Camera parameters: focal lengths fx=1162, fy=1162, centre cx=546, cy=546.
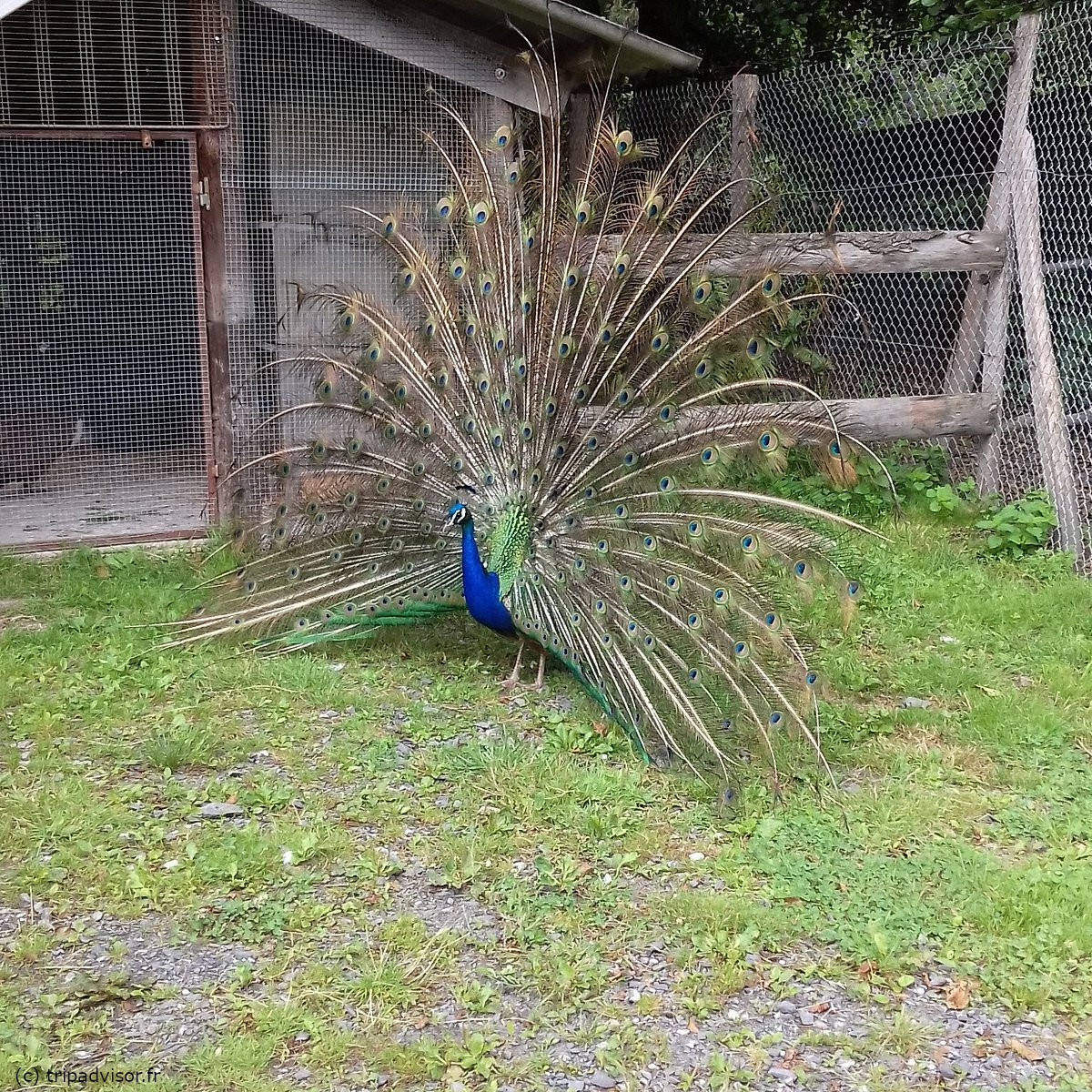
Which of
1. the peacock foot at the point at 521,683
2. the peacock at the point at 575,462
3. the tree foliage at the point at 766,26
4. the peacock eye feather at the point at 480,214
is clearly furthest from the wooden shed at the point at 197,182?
the tree foliage at the point at 766,26

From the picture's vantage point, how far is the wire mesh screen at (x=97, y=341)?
22.7ft

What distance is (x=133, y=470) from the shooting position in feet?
26.4

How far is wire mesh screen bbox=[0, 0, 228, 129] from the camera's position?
6.14 metres

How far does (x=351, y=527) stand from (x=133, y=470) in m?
3.34

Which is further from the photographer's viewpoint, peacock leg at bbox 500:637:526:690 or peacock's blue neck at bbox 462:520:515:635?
peacock leg at bbox 500:637:526:690

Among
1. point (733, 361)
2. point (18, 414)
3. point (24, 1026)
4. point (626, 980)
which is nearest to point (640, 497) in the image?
point (733, 361)

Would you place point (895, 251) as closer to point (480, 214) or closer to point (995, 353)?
point (995, 353)

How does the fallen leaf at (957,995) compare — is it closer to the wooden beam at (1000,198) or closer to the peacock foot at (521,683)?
the peacock foot at (521,683)

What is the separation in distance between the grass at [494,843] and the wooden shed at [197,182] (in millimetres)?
1922

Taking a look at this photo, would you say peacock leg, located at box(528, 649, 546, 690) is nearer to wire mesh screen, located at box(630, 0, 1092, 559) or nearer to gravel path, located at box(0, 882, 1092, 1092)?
gravel path, located at box(0, 882, 1092, 1092)

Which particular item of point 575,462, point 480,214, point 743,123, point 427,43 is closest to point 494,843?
point 575,462

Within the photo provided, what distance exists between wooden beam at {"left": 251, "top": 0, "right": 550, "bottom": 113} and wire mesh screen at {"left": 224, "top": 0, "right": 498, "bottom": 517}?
0.34 feet

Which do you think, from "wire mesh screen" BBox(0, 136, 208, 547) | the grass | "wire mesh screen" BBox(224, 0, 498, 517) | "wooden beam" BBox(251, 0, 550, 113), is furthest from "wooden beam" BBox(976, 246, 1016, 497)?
"wire mesh screen" BBox(0, 136, 208, 547)

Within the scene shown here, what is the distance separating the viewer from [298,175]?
6840 millimetres
